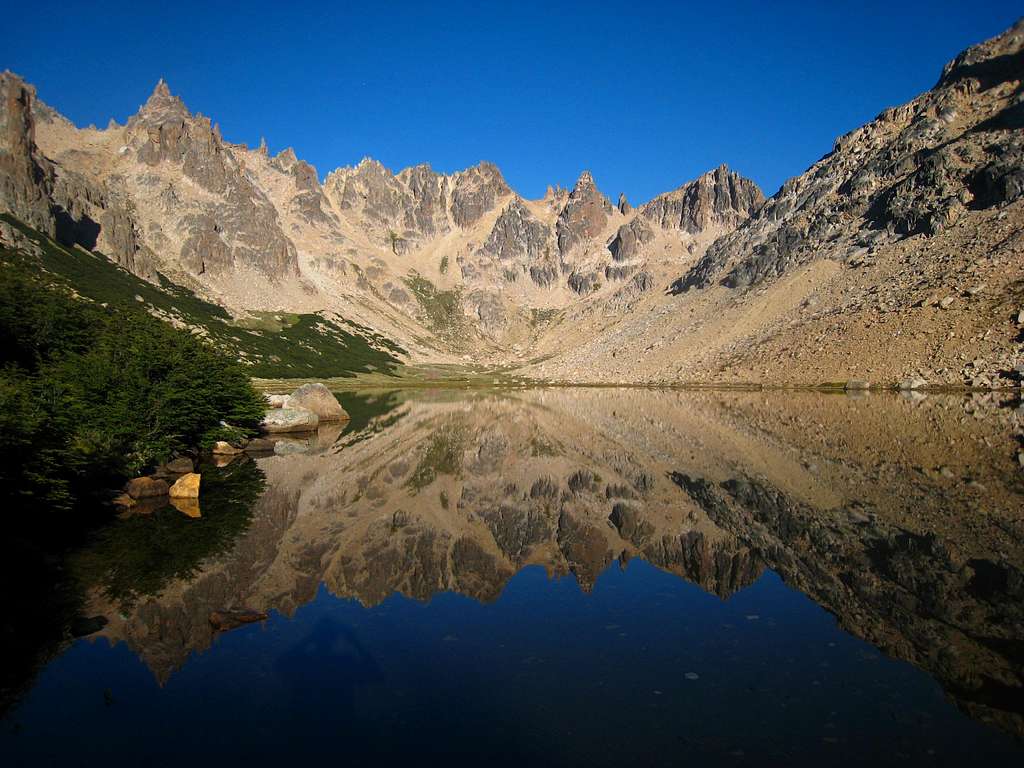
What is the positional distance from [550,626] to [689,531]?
8.28 m

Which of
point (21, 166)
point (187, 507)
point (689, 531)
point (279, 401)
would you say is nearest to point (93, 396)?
point (187, 507)

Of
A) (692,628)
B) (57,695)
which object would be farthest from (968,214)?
(57,695)

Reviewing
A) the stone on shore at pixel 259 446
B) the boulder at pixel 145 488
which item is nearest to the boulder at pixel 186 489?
the boulder at pixel 145 488

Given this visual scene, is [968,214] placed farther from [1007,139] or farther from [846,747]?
[846,747]

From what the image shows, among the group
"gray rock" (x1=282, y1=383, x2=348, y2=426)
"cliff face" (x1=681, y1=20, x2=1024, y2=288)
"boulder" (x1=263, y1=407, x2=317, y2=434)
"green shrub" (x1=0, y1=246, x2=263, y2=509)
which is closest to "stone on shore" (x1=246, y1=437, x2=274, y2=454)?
"green shrub" (x1=0, y1=246, x2=263, y2=509)

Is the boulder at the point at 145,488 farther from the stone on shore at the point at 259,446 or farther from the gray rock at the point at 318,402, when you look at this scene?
the gray rock at the point at 318,402

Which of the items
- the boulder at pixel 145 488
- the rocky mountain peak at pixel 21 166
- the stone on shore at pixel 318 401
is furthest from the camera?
the rocky mountain peak at pixel 21 166

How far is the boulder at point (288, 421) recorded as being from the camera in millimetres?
54219

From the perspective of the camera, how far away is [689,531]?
65.7 feet

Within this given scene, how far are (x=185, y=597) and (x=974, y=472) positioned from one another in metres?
31.8

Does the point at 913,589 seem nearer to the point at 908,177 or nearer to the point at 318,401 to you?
the point at 318,401

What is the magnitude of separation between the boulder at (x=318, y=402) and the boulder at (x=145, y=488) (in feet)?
108

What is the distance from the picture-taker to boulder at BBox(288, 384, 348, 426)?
62094mm

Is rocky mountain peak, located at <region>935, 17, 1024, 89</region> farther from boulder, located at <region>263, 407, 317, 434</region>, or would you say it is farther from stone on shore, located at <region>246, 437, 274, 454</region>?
stone on shore, located at <region>246, 437, 274, 454</region>
